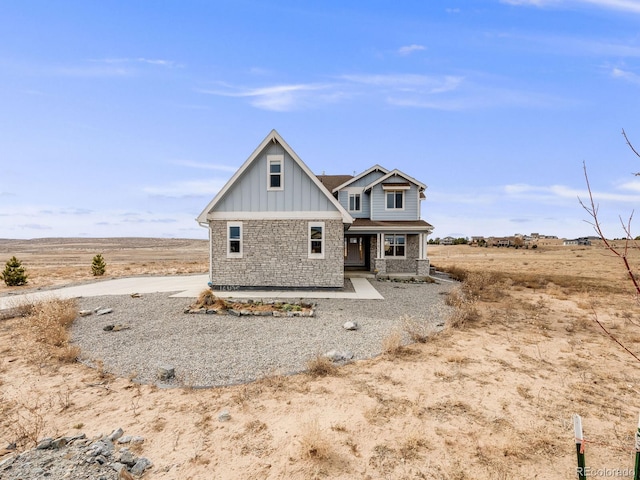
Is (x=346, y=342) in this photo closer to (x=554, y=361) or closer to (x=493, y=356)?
(x=493, y=356)

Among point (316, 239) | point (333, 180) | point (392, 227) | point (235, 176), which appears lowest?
point (316, 239)

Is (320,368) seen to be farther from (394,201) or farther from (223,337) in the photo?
(394,201)

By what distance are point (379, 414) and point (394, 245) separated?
54.6 ft

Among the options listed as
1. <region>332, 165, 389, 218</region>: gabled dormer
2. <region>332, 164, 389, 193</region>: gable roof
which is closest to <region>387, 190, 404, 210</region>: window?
<region>332, 165, 389, 218</region>: gabled dormer

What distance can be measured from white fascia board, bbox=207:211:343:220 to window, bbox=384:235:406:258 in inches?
268

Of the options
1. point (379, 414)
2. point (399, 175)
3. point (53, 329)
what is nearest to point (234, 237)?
point (53, 329)

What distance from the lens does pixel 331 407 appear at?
5.45 meters

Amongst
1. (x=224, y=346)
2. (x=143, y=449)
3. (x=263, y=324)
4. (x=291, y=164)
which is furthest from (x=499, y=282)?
(x=143, y=449)

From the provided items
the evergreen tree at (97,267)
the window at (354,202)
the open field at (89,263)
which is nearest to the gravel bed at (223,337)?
the window at (354,202)

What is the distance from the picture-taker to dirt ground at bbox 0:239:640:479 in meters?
4.21

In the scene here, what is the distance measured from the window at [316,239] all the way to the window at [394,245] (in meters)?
6.90

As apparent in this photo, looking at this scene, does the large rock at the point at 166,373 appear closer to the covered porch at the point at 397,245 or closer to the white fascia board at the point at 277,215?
the white fascia board at the point at 277,215

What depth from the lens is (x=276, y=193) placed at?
51.6 feet

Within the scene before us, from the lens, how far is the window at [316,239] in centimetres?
1570
